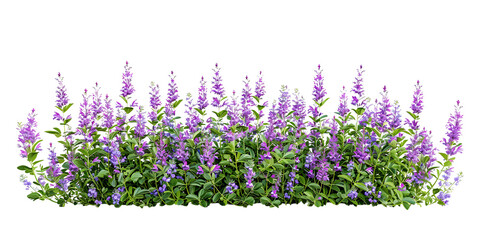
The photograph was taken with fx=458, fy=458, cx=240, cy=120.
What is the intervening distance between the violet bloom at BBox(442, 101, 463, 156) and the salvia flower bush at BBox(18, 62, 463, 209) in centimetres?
2

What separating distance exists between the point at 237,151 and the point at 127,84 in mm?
2015

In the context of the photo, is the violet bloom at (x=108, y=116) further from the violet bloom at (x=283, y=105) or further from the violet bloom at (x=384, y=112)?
the violet bloom at (x=384, y=112)

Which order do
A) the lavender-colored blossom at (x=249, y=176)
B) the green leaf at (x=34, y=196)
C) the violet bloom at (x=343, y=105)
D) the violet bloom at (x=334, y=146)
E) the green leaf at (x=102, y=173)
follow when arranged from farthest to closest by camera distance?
1. the green leaf at (x=34, y=196)
2. the violet bloom at (x=343, y=105)
3. the violet bloom at (x=334, y=146)
4. the green leaf at (x=102, y=173)
5. the lavender-colored blossom at (x=249, y=176)

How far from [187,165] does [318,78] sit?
2.46m

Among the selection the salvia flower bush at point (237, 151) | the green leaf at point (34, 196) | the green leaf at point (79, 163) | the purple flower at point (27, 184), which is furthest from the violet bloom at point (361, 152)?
the purple flower at point (27, 184)

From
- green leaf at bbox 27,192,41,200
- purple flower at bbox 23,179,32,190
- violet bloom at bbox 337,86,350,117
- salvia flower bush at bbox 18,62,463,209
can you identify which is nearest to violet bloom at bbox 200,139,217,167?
salvia flower bush at bbox 18,62,463,209

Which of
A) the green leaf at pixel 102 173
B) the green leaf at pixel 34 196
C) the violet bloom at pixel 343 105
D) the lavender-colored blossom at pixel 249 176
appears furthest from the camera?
the green leaf at pixel 34 196

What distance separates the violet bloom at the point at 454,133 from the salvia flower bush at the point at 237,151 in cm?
2

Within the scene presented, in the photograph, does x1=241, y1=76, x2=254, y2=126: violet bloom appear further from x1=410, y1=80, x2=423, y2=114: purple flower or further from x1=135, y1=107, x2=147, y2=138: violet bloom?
x1=410, y1=80, x2=423, y2=114: purple flower

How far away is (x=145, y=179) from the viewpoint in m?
7.27

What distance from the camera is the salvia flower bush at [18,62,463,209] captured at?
23.3 feet

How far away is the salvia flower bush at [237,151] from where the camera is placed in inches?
280

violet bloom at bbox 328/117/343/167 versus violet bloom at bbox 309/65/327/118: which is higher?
violet bloom at bbox 309/65/327/118

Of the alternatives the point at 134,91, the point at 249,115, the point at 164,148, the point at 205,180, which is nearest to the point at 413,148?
the point at 249,115
